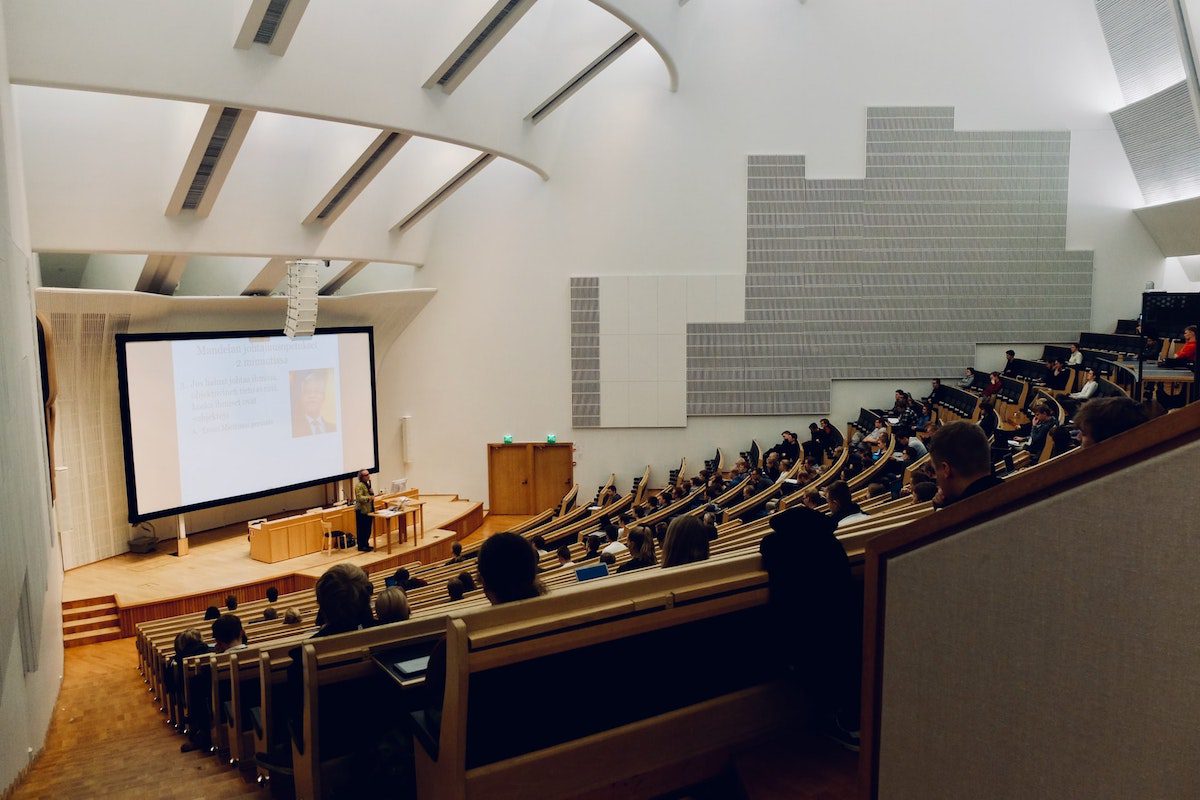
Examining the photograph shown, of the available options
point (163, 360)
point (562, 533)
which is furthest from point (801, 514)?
point (163, 360)

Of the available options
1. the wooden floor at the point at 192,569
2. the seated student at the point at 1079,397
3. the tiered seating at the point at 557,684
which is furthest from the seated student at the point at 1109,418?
the wooden floor at the point at 192,569

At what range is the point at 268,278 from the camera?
1145 cm

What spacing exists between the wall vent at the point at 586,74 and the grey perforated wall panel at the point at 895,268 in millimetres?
3260

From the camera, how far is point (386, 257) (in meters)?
12.4

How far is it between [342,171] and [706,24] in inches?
253

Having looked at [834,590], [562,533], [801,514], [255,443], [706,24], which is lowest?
[562,533]

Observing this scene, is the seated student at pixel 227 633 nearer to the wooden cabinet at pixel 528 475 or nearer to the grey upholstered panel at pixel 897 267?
the wooden cabinet at pixel 528 475

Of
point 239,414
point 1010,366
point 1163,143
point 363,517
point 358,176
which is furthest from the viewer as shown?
point 1010,366

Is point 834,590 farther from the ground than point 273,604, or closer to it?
farther from the ground

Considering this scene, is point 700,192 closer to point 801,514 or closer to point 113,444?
point 113,444

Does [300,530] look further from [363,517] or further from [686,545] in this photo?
[686,545]

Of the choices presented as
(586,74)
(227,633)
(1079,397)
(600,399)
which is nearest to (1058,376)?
(1079,397)

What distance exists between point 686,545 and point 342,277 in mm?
11523

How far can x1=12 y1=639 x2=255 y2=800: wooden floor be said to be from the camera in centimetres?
380
